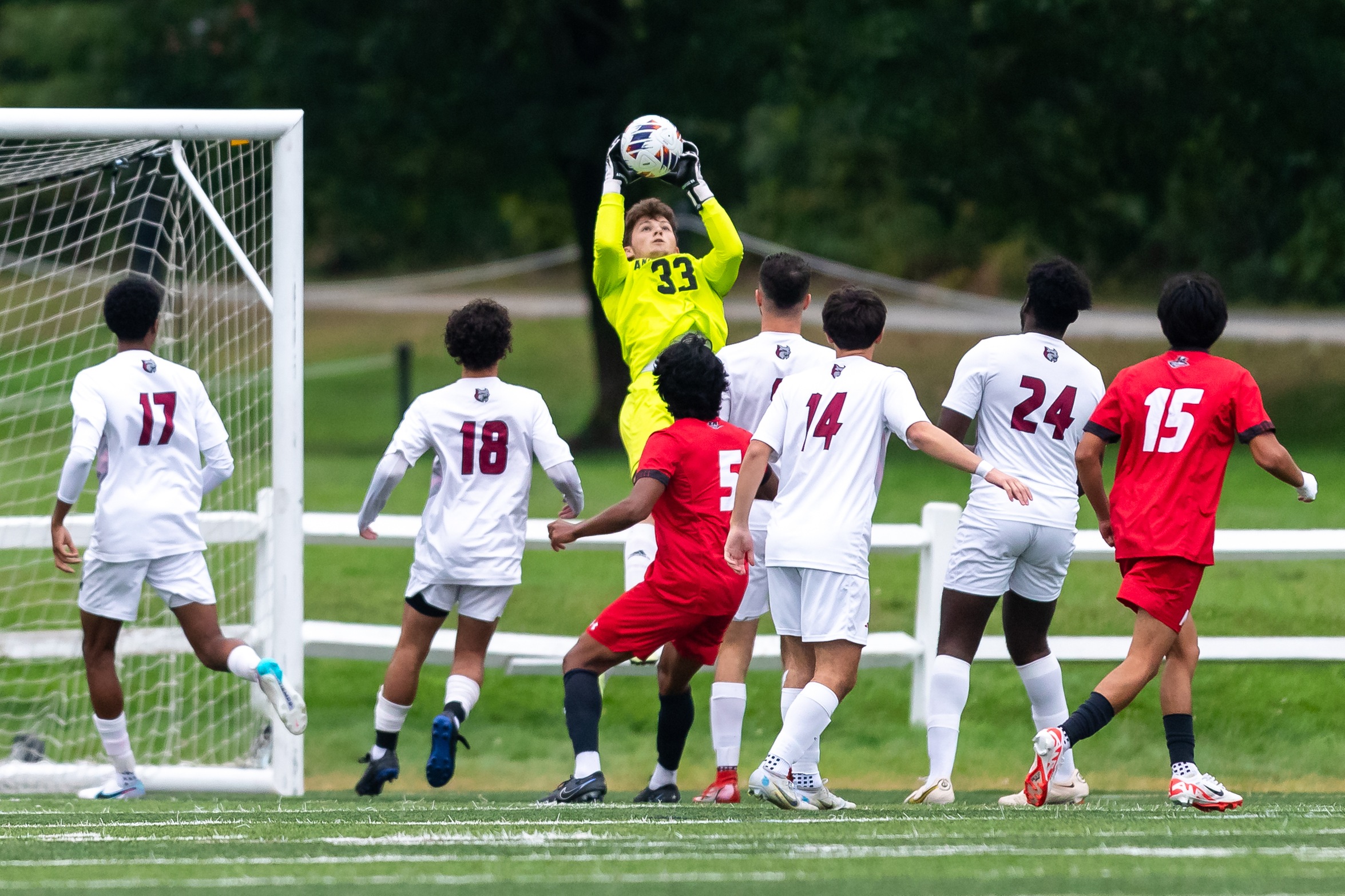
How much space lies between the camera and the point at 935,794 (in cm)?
654

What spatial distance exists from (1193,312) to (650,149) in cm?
240

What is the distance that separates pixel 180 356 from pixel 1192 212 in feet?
89.5

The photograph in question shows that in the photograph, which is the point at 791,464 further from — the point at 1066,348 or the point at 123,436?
the point at 123,436

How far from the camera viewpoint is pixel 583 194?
21734 millimetres

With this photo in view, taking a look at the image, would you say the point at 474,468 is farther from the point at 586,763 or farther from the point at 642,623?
the point at 586,763

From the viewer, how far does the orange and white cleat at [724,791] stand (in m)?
6.68

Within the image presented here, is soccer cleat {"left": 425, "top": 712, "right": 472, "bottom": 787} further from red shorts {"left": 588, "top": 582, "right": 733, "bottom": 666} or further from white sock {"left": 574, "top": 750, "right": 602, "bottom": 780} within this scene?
red shorts {"left": 588, "top": 582, "right": 733, "bottom": 666}

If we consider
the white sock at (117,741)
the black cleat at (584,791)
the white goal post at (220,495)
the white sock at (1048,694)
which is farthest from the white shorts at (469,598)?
the white sock at (1048,694)

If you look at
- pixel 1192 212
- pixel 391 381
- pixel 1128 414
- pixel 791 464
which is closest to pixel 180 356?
pixel 791 464

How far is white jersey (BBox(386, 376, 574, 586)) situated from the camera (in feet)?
22.1

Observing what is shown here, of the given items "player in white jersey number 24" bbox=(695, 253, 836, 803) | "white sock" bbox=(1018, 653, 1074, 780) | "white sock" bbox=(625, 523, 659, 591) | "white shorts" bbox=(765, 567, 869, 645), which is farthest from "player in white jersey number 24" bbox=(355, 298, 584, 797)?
"white sock" bbox=(1018, 653, 1074, 780)

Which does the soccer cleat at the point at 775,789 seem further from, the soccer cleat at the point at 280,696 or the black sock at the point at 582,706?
the soccer cleat at the point at 280,696

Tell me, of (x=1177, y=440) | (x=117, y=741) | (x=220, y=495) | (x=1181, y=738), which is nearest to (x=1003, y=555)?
(x=1177, y=440)

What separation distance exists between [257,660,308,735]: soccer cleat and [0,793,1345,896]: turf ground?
28.5 inches
